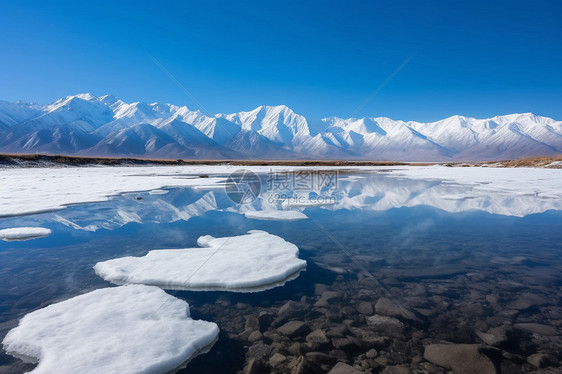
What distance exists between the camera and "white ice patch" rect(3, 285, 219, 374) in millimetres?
2725

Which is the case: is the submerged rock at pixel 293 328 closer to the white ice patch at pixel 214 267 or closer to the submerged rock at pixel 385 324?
the submerged rock at pixel 385 324

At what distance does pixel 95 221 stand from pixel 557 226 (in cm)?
1323

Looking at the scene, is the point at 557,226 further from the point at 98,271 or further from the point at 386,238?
the point at 98,271

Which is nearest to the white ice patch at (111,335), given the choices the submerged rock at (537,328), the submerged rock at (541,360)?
the submerged rock at (541,360)

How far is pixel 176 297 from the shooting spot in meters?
4.16

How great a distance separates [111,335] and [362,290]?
3204mm

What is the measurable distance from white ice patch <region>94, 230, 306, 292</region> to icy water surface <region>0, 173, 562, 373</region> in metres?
0.19

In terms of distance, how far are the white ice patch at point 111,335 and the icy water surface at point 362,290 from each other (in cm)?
20

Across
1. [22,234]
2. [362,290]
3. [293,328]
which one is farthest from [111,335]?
[22,234]

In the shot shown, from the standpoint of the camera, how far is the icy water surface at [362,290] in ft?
9.77

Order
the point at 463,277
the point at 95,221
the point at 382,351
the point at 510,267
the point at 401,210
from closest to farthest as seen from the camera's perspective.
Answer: the point at 382,351, the point at 463,277, the point at 510,267, the point at 95,221, the point at 401,210

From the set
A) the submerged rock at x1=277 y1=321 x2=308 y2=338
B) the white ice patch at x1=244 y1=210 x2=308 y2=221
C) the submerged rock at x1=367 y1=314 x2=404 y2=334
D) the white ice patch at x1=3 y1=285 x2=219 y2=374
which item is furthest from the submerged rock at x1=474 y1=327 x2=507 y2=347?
the white ice patch at x1=244 y1=210 x2=308 y2=221

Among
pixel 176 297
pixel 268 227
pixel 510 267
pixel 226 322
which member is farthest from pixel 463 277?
pixel 268 227

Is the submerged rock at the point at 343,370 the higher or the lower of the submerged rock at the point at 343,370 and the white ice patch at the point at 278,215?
the lower
